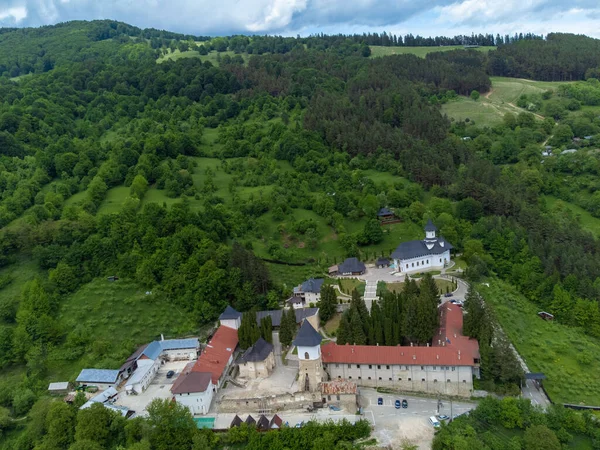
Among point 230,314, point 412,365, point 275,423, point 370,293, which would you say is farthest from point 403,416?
point 230,314

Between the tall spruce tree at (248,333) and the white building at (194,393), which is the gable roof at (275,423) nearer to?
the white building at (194,393)

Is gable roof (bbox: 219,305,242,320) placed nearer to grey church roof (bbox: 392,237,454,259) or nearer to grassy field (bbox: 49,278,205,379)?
grassy field (bbox: 49,278,205,379)

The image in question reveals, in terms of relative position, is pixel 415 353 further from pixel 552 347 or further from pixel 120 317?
pixel 120 317

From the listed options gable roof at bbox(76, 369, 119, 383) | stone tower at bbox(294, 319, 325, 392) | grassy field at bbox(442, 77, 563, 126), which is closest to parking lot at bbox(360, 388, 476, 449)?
stone tower at bbox(294, 319, 325, 392)

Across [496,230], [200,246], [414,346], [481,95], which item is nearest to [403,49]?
[481,95]

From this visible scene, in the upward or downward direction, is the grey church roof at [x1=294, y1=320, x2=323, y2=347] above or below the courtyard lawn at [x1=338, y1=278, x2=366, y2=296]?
above

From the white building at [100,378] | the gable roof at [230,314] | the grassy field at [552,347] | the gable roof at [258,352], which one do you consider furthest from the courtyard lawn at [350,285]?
the white building at [100,378]
